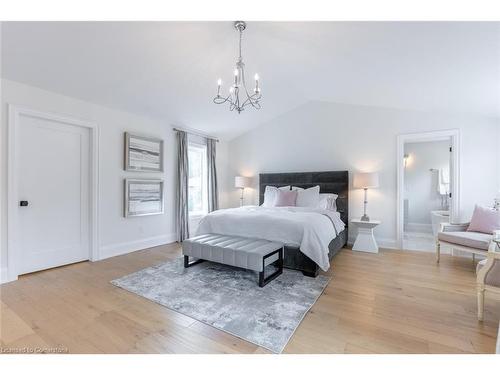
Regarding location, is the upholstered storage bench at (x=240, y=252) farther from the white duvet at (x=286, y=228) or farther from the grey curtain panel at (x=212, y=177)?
the grey curtain panel at (x=212, y=177)

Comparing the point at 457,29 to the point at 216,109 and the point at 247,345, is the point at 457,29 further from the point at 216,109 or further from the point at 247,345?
the point at 216,109

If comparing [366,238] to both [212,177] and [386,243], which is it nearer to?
[386,243]

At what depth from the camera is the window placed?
216 inches

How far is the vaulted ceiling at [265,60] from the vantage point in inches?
87.9

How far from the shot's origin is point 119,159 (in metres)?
3.82

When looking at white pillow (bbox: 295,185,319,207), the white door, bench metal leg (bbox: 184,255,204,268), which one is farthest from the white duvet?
the white door

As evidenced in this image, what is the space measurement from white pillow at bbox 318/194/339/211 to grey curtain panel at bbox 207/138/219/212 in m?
2.54

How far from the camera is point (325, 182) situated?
4785mm

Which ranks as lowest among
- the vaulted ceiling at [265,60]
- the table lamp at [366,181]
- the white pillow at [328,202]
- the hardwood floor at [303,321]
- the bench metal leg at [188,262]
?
the hardwood floor at [303,321]

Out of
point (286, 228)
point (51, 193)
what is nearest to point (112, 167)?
point (51, 193)

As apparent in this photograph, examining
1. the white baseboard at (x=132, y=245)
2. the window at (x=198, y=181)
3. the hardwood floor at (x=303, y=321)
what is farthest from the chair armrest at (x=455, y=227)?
the white baseboard at (x=132, y=245)

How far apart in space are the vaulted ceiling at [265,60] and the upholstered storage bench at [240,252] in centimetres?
236
